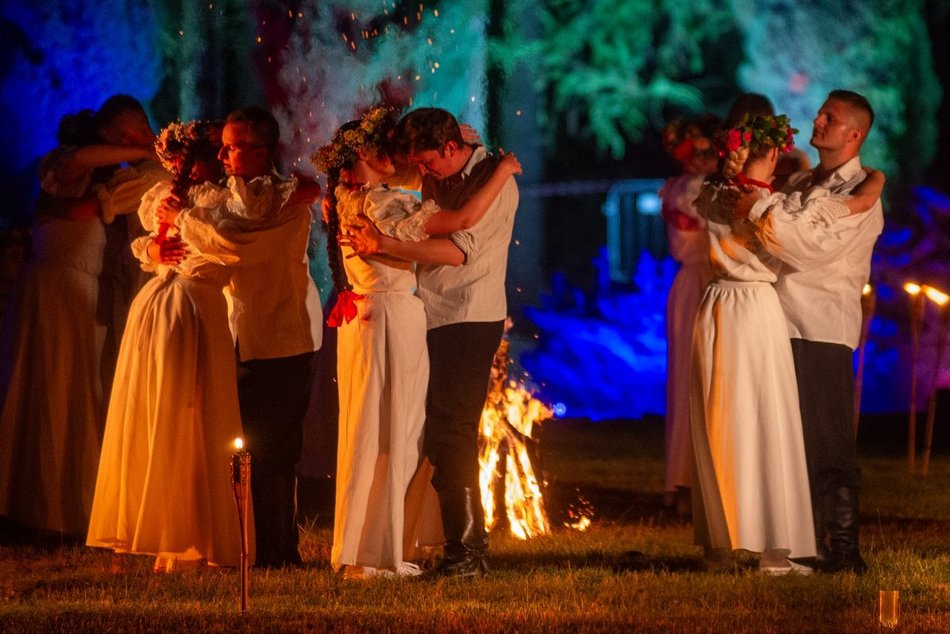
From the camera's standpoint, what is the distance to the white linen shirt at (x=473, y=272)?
721 cm

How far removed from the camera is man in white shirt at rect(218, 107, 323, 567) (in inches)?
300

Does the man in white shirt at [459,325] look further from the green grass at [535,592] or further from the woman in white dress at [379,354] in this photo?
the green grass at [535,592]

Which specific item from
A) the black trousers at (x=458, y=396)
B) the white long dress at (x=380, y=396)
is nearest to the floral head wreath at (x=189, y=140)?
the white long dress at (x=380, y=396)

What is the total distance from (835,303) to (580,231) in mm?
10590

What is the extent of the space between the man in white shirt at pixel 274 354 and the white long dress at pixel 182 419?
82 mm

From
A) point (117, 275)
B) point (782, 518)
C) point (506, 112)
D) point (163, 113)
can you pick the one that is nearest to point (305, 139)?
point (163, 113)

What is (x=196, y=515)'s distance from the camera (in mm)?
7629

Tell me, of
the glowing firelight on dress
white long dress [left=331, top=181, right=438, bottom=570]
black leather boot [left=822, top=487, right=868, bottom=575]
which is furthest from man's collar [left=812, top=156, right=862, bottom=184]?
the glowing firelight on dress

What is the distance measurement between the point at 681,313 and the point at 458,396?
285 cm

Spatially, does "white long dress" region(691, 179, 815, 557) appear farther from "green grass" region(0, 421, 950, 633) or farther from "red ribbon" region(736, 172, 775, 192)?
"green grass" region(0, 421, 950, 633)

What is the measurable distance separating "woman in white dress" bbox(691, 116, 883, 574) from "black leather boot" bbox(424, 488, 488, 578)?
108cm

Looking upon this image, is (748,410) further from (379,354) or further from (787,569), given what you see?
(379,354)

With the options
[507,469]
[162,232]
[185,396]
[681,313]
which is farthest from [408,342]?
[681,313]

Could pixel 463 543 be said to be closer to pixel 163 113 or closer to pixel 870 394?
pixel 163 113
